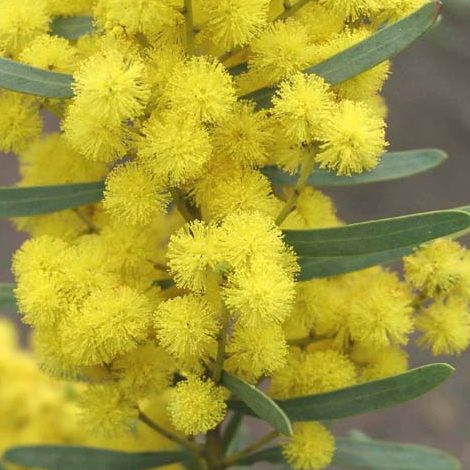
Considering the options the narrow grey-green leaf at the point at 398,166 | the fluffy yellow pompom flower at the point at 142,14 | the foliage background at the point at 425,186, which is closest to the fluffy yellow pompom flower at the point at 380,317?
the narrow grey-green leaf at the point at 398,166

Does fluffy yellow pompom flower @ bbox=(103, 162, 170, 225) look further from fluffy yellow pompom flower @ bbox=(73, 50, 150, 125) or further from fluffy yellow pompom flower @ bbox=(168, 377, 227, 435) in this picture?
fluffy yellow pompom flower @ bbox=(168, 377, 227, 435)

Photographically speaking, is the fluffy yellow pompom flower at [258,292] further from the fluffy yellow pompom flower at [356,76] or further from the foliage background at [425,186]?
the foliage background at [425,186]

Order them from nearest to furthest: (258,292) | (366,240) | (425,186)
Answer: (258,292)
(366,240)
(425,186)

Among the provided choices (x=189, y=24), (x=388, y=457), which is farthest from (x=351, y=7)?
(x=388, y=457)

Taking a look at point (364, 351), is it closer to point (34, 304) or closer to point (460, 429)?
point (34, 304)

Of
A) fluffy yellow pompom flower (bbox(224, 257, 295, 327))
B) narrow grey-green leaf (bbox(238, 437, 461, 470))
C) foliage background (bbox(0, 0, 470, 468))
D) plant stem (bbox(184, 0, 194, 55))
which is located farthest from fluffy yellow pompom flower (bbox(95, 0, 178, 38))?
foliage background (bbox(0, 0, 470, 468))

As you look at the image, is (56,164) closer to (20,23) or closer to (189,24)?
(20,23)
